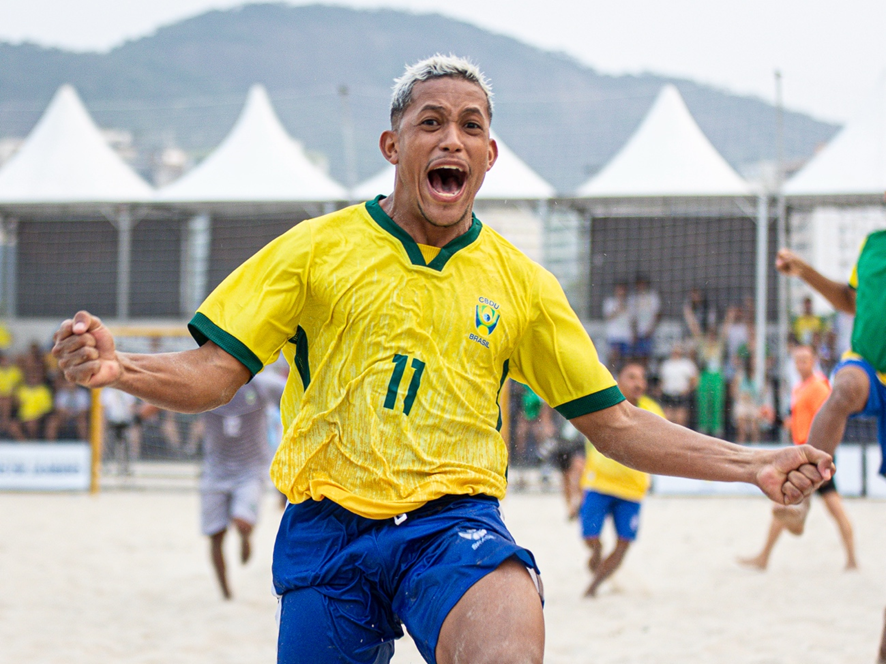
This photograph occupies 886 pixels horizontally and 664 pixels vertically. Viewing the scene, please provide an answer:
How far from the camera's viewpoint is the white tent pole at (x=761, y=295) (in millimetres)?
12617

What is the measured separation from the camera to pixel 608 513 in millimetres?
6875

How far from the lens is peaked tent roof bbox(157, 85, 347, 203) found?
1489cm

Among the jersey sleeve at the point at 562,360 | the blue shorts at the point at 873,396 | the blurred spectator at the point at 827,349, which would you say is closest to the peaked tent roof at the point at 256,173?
the blurred spectator at the point at 827,349

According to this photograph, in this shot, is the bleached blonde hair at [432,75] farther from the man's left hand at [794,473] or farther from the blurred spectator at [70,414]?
the blurred spectator at [70,414]

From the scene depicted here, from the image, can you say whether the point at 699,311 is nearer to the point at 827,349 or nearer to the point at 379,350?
the point at 827,349

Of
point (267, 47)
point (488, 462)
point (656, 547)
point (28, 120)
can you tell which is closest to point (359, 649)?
point (488, 462)

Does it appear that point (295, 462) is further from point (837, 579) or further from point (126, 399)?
point (126, 399)

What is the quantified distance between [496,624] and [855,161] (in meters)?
12.7

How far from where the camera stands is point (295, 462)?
2.47 m

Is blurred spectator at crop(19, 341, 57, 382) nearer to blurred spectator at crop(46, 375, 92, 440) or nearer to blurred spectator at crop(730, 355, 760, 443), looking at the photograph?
blurred spectator at crop(46, 375, 92, 440)

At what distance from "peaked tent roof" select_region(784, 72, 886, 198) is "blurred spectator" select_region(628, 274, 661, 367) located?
97.8 inches

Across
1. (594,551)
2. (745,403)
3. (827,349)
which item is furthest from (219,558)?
(827,349)

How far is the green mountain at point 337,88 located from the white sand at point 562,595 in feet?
10.6

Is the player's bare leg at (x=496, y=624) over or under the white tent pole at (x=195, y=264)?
under
